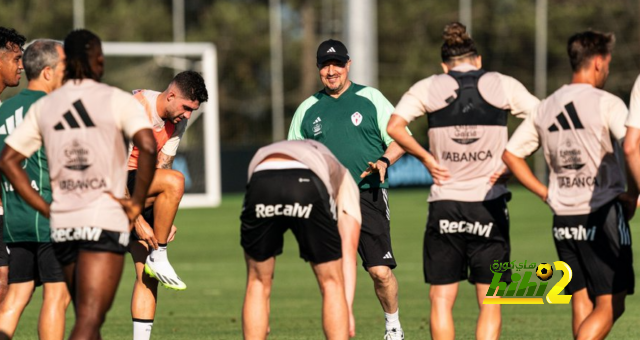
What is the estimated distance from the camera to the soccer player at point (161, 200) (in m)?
9.08

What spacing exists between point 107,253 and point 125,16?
124 feet

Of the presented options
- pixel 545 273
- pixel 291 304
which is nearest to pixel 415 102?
pixel 545 273

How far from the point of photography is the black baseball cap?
994 centimetres

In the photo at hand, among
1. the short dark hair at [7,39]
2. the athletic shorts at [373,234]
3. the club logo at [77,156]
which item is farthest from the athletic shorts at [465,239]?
the short dark hair at [7,39]

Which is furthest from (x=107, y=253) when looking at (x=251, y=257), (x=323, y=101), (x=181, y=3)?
(x=181, y=3)

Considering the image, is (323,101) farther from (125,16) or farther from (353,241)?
(125,16)

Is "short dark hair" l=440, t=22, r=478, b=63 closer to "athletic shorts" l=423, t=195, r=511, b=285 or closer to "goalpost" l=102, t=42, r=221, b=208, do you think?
"athletic shorts" l=423, t=195, r=511, b=285

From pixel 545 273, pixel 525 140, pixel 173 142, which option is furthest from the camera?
pixel 545 273

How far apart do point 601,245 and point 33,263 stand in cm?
382

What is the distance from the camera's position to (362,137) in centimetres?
1016

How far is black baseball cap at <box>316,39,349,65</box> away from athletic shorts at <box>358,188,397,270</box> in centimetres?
117

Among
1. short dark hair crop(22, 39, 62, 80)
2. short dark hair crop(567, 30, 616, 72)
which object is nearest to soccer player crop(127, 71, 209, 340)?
short dark hair crop(22, 39, 62, 80)

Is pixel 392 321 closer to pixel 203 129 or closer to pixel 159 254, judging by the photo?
pixel 159 254

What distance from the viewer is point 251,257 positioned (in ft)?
26.3
